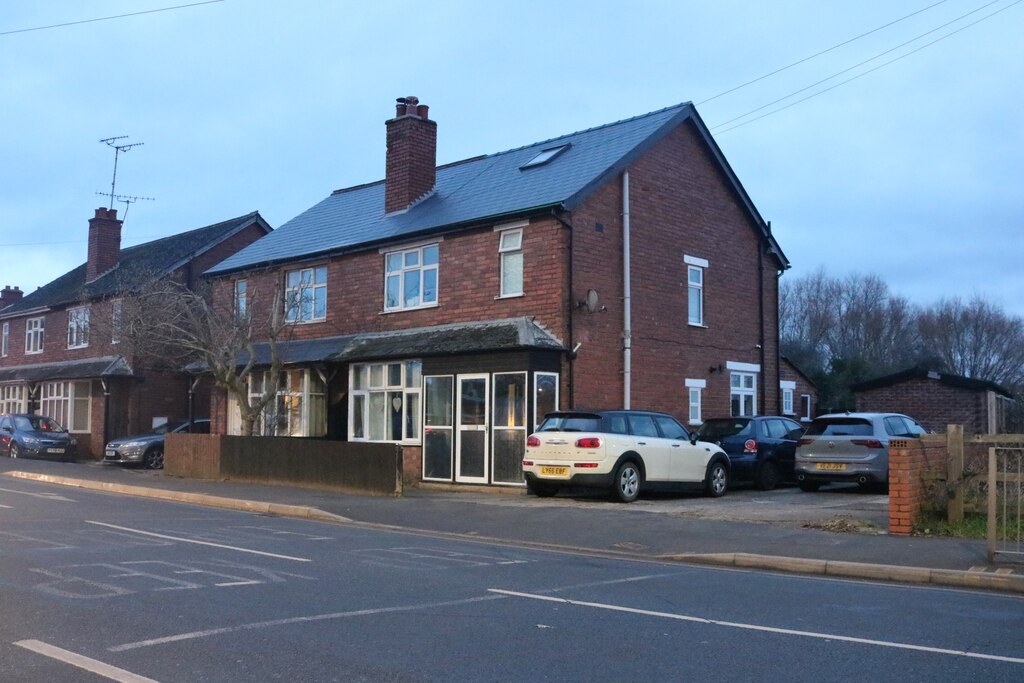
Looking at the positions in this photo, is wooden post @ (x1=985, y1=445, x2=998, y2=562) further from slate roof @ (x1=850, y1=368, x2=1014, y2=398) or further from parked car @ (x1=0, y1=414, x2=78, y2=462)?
parked car @ (x1=0, y1=414, x2=78, y2=462)

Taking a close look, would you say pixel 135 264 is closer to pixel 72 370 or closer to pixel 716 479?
pixel 72 370

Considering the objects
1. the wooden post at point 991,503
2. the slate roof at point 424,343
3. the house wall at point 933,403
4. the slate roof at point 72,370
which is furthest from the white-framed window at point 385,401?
the wooden post at point 991,503

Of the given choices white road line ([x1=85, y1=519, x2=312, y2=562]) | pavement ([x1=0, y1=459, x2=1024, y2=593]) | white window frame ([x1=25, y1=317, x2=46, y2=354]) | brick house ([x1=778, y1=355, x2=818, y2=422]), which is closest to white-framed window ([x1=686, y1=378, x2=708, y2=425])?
pavement ([x1=0, y1=459, x2=1024, y2=593])

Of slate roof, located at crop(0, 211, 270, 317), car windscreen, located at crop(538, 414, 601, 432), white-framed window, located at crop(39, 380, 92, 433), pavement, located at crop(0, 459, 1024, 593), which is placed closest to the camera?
pavement, located at crop(0, 459, 1024, 593)

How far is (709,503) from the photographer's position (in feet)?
57.5

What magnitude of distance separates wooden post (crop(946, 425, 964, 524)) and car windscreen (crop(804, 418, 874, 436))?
211 inches

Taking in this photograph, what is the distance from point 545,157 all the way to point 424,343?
599cm

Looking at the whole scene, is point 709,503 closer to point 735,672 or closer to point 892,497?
point 892,497

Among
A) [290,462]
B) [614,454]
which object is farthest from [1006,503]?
[290,462]

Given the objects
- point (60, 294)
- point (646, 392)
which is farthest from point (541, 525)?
point (60, 294)

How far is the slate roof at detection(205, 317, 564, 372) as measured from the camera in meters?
20.1

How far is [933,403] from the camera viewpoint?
26062 mm

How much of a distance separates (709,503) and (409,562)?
7989 millimetres

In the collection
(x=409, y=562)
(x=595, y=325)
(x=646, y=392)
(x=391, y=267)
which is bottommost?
(x=409, y=562)
